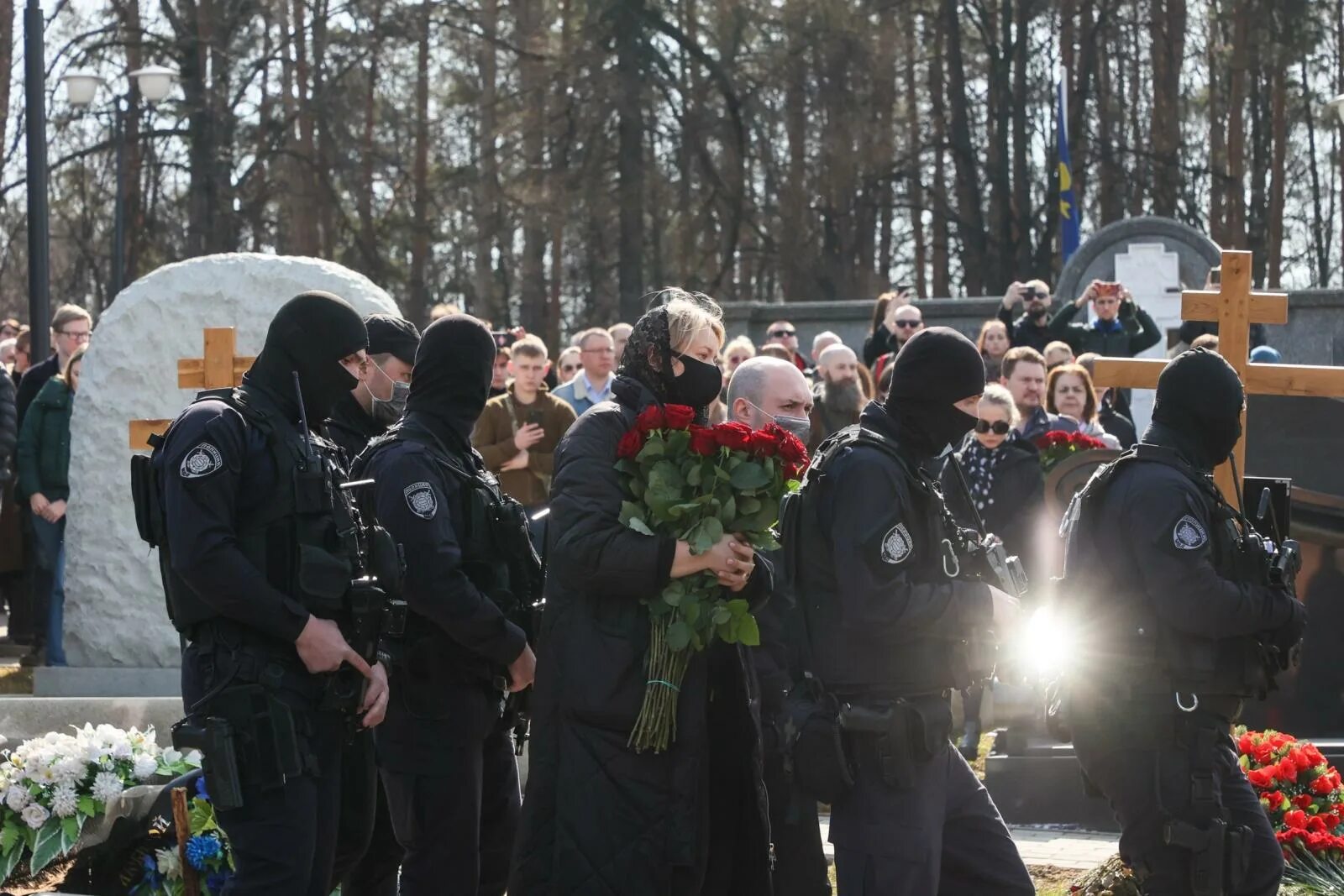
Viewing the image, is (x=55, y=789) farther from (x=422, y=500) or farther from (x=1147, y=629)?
(x=1147, y=629)

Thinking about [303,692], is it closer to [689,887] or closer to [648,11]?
[689,887]

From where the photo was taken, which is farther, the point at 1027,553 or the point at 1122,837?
the point at 1027,553

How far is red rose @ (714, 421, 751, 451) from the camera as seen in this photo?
4598mm

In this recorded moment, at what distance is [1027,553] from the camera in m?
9.04

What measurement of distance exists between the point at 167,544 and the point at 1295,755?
424 cm

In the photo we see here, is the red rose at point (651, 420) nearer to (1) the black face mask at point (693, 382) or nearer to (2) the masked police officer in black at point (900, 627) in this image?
(1) the black face mask at point (693, 382)

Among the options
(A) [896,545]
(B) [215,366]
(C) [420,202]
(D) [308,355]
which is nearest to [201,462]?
(D) [308,355]

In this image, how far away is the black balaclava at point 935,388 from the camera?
4867 millimetres

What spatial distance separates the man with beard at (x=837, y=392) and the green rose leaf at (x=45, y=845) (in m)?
4.71

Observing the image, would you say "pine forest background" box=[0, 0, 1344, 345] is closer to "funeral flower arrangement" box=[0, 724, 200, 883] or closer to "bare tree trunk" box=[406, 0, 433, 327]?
"bare tree trunk" box=[406, 0, 433, 327]

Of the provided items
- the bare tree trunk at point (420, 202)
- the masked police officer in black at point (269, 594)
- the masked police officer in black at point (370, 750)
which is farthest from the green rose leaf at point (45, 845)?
the bare tree trunk at point (420, 202)

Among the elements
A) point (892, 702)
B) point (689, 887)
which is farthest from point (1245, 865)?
point (689, 887)

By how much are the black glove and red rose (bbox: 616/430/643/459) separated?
192 centimetres

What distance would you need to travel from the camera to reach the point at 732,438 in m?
4.60
